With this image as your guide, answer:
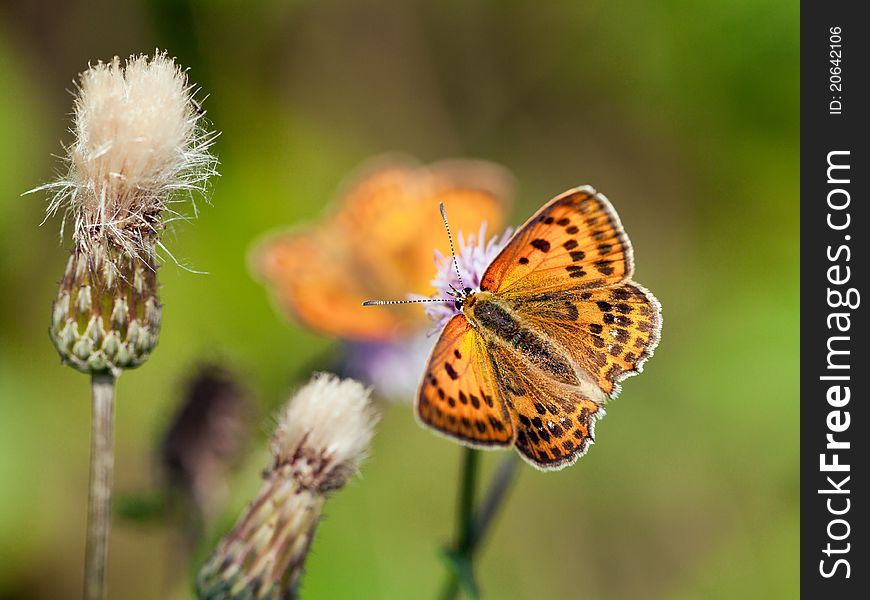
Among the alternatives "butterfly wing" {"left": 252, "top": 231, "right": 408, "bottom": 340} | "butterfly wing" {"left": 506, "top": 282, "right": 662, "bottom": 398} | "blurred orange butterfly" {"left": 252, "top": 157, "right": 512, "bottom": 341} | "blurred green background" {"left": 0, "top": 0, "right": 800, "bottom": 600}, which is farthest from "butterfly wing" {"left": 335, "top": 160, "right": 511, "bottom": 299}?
"butterfly wing" {"left": 506, "top": 282, "right": 662, "bottom": 398}

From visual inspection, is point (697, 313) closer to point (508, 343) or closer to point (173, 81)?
point (508, 343)

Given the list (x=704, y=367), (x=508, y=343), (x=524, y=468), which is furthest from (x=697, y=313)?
(x=508, y=343)

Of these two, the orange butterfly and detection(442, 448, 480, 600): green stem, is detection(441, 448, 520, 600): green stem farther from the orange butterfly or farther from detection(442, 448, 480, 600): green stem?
the orange butterfly

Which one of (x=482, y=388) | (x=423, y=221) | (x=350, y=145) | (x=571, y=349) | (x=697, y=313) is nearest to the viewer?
(x=482, y=388)

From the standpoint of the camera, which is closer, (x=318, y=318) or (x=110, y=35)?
(x=318, y=318)

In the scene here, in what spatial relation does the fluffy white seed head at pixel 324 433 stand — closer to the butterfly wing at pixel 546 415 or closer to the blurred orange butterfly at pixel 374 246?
the butterfly wing at pixel 546 415
